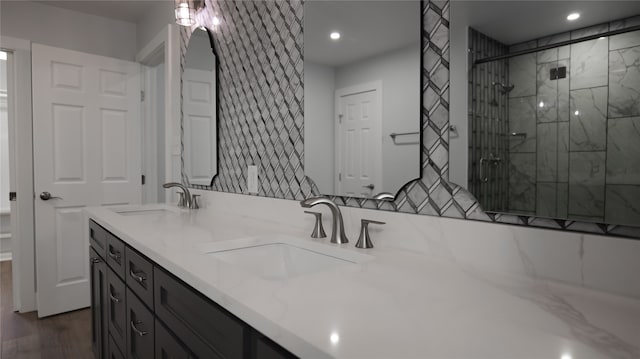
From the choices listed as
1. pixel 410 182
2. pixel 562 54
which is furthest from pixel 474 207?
pixel 562 54

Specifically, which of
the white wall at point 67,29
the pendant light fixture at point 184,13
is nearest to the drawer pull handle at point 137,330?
the pendant light fixture at point 184,13

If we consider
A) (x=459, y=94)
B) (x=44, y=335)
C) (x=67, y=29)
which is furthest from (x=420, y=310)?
(x=67, y=29)

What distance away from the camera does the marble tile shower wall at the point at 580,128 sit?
0.74m

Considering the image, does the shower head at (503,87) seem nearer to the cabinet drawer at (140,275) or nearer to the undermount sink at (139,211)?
the cabinet drawer at (140,275)

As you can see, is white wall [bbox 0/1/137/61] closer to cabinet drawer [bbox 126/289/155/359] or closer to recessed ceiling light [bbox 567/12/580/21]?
cabinet drawer [bbox 126/289/155/359]

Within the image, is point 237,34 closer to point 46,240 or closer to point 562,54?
point 562,54

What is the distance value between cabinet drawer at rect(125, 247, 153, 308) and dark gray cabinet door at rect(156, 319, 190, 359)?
0.35ft

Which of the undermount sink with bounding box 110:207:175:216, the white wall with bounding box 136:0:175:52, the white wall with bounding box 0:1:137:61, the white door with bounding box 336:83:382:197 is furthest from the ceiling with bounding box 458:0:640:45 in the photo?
the white wall with bounding box 0:1:137:61

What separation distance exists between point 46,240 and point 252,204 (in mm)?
2124

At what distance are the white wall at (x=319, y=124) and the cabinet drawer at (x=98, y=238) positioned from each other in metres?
1.05

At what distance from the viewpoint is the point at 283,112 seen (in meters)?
1.73

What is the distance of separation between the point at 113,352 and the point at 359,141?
148cm

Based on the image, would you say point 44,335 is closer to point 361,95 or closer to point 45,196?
point 45,196

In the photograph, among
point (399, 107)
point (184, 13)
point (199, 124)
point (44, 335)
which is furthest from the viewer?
point (44, 335)
